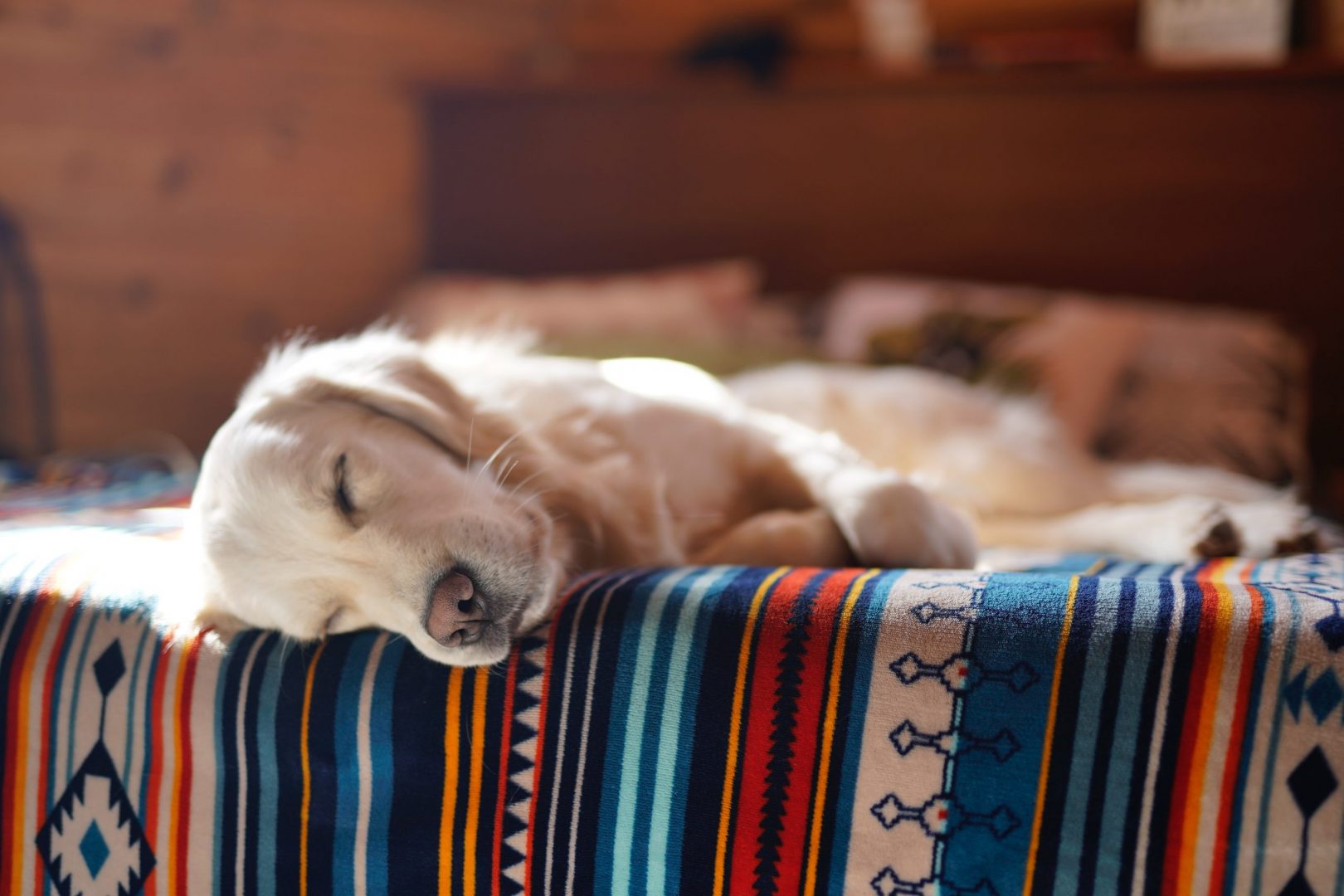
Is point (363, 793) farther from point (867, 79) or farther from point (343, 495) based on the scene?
point (867, 79)

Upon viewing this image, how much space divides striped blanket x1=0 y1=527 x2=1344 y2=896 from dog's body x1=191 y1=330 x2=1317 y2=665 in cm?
6

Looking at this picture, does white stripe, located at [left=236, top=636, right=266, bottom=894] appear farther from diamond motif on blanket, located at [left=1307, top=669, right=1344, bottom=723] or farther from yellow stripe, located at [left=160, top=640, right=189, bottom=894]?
diamond motif on blanket, located at [left=1307, top=669, right=1344, bottom=723]

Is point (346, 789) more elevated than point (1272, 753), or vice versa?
point (1272, 753)

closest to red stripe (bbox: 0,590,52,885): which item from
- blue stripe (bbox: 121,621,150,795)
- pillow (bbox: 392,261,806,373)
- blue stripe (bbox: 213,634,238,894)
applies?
blue stripe (bbox: 121,621,150,795)

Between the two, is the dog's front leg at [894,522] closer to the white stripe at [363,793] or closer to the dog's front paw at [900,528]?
the dog's front paw at [900,528]

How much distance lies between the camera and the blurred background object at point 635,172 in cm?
290

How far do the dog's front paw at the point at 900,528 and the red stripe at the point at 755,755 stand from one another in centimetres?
37

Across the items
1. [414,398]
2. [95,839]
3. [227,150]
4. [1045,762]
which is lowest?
[95,839]

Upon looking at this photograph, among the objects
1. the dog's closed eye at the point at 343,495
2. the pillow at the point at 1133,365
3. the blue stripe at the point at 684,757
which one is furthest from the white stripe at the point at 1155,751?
the pillow at the point at 1133,365

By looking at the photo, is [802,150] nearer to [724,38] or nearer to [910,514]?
[724,38]

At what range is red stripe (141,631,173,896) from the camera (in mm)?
1047

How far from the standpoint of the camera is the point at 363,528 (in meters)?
1.11

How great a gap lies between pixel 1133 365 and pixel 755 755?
7.18 feet

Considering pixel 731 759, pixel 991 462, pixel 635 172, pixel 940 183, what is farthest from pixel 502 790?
pixel 635 172
